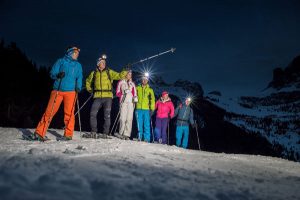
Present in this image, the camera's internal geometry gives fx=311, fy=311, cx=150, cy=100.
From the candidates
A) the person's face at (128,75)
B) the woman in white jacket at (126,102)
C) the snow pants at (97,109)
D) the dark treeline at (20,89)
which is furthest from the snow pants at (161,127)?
the dark treeline at (20,89)

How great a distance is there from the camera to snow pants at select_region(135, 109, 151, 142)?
38.8ft

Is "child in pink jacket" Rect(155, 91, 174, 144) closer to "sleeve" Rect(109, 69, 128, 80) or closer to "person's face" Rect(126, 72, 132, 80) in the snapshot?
"person's face" Rect(126, 72, 132, 80)

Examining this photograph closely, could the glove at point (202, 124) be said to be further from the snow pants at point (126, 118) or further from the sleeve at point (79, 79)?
the sleeve at point (79, 79)

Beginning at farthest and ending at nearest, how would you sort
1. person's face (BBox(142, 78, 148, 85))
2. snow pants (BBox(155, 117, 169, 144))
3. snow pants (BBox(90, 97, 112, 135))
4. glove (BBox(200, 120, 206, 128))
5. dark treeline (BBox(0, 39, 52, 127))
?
glove (BBox(200, 120, 206, 128)) < dark treeline (BBox(0, 39, 52, 127)) < snow pants (BBox(155, 117, 169, 144)) < person's face (BBox(142, 78, 148, 85)) < snow pants (BBox(90, 97, 112, 135))

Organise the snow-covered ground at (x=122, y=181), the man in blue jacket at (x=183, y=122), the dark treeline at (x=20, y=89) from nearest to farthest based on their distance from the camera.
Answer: the snow-covered ground at (x=122, y=181), the man in blue jacket at (x=183, y=122), the dark treeline at (x=20, y=89)

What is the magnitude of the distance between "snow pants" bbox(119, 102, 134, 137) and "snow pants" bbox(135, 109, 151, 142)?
3.69 feet

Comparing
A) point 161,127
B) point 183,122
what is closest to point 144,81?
point 161,127

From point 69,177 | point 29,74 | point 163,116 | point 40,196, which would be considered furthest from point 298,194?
point 29,74

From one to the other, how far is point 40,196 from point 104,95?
698cm

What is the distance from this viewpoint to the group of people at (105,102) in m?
8.10

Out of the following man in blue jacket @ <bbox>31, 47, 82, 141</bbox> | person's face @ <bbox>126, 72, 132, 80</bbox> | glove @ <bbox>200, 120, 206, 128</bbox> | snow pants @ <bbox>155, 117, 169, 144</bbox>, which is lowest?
snow pants @ <bbox>155, 117, 169, 144</bbox>

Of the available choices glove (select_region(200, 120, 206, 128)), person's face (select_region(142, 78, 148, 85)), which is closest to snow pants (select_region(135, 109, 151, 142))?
person's face (select_region(142, 78, 148, 85))

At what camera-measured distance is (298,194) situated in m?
3.81

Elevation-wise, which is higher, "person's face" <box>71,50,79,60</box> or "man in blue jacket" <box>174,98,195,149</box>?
"person's face" <box>71,50,79,60</box>
